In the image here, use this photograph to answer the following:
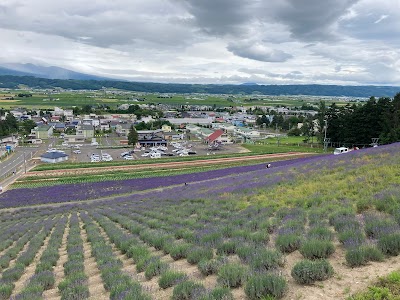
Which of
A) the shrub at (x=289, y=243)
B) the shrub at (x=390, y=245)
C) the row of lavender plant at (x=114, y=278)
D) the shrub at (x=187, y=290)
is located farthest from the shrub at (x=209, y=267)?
the shrub at (x=390, y=245)

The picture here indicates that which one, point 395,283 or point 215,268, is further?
point 215,268

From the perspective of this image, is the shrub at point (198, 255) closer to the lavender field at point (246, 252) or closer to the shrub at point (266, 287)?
the lavender field at point (246, 252)

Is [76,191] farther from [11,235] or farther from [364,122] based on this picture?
[364,122]

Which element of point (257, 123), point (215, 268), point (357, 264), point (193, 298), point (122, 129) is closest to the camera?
point (193, 298)

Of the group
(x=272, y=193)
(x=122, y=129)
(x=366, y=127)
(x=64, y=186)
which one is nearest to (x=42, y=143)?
(x=122, y=129)

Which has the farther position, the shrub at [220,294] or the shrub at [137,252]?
the shrub at [137,252]

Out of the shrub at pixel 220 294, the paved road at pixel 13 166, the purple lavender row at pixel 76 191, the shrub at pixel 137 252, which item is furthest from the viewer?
the paved road at pixel 13 166

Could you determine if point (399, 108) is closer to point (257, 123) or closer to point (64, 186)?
point (64, 186)

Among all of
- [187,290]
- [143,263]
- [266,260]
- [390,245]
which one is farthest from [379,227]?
[143,263]
